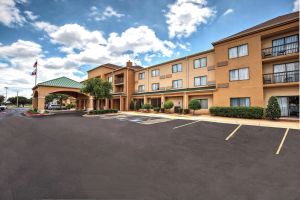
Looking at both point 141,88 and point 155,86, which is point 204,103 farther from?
point 141,88

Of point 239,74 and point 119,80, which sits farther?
point 119,80

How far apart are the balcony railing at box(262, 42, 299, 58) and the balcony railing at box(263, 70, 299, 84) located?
2191mm

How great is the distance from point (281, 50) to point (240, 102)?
7.05m

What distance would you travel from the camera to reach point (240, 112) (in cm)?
1692

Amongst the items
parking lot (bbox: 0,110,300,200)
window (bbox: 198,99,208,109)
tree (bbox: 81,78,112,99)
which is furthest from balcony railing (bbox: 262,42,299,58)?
tree (bbox: 81,78,112,99)

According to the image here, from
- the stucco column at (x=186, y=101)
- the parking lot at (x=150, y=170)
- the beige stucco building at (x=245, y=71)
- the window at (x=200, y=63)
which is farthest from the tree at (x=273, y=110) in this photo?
the window at (x=200, y=63)

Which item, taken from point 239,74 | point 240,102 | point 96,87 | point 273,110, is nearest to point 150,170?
point 273,110

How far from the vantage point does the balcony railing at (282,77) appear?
51.7 ft

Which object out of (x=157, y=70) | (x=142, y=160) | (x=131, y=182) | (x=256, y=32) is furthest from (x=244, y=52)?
(x=131, y=182)

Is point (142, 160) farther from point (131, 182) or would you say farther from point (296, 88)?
point (296, 88)

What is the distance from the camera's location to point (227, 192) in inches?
145

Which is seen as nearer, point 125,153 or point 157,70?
point 125,153

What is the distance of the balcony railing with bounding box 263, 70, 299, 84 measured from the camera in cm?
1576

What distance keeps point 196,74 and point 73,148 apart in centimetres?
2139
